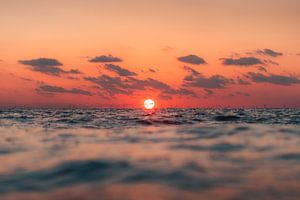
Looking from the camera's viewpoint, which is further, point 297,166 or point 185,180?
point 297,166

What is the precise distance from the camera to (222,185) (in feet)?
26.3

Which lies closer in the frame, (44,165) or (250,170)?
(250,170)

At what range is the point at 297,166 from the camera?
1024 cm

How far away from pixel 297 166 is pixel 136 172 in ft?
15.3

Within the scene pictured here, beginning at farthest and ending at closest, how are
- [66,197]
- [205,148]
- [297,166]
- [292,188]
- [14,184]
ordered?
[205,148] → [297,166] → [14,184] → [292,188] → [66,197]

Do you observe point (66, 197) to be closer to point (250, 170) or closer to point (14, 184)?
point (14, 184)

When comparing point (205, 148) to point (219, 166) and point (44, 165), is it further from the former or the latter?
point (44, 165)

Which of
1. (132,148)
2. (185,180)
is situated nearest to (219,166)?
(185,180)

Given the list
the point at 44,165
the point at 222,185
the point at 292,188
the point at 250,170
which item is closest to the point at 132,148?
the point at 44,165

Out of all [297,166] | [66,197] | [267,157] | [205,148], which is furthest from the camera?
[205,148]

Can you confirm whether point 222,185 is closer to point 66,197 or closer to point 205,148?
point 66,197

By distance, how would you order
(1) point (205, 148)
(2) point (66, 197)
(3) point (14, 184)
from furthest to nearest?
(1) point (205, 148), (3) point (14, 184), (2) point (66, 197)

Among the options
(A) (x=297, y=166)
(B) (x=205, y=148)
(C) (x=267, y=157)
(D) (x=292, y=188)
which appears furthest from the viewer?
(B) (x=205, y=148)

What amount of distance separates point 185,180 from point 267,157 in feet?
14.6
